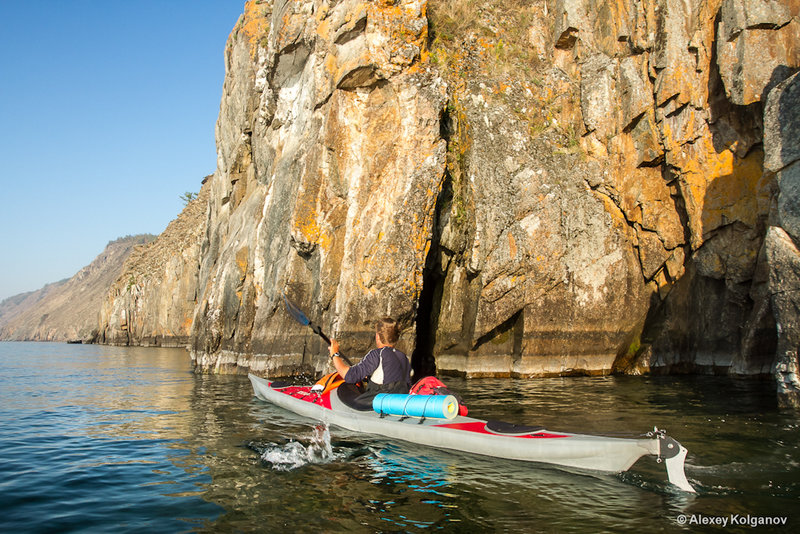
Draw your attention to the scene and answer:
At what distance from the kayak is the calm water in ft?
0.50

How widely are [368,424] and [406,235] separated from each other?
6.97 meters

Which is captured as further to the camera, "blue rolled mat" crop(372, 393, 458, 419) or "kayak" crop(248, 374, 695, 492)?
"blue rolled mat" crop(372, 393, 458, 419)

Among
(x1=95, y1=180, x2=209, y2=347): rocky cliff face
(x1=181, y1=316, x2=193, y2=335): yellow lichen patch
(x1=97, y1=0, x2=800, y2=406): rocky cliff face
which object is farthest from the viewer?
(x1=95, y1=180, x2=209, y2=347): rocky cliff face

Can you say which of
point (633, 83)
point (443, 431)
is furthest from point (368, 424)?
point (633, 83)

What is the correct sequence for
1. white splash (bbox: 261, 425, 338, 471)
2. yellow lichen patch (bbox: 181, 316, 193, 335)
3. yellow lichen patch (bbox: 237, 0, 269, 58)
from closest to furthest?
white splash (bbox: 261, 425, 338, 471), yellow lichen patch (bbox: 237, 0, 269, 58), yellow lichen patch (bbox: 181, 316, 193, 335)

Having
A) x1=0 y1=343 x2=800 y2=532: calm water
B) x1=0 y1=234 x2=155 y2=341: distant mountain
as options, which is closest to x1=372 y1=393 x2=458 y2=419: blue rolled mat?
x1=0 y1=343 x2=800 y2=532: calm water

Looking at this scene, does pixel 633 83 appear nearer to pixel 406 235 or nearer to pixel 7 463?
pixel 406 235

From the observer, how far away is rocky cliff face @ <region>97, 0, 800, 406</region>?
14.0 metres

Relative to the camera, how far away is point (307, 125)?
54.1 ft

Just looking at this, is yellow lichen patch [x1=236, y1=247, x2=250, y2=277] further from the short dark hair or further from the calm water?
the short dark hair

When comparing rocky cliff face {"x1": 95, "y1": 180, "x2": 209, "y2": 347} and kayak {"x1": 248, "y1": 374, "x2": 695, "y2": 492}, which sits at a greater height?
rocky cliff face {"x1": 95, "y1": 180, "x2": 209, "y2": 347}

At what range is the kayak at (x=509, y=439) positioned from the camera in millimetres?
5070

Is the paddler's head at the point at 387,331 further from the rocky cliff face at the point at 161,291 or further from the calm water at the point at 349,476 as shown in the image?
the rocky cliff face at the point at 161,291

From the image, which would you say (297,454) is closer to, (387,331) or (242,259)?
(387,331)
